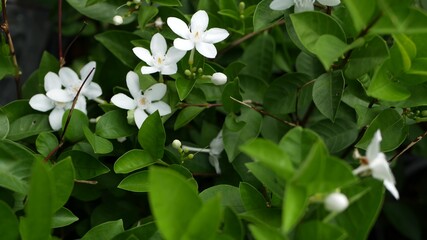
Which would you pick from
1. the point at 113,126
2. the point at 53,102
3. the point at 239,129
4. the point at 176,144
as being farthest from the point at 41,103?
the point at 239,129

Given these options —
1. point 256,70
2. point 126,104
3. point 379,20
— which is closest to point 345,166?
point 379,20

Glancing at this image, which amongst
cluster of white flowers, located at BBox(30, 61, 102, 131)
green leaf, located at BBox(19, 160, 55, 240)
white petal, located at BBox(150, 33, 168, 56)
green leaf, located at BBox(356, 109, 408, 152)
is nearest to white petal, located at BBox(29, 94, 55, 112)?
cluster of white flowers, located at BBox(30, 61, 102, 131)

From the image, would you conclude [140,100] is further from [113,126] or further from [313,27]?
[313,27]

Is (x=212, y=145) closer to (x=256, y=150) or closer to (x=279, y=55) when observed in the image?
(x=279, y=55)

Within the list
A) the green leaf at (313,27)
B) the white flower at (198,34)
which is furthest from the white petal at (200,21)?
the green leaf at (313,27)

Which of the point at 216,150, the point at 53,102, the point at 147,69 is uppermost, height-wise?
the point at 147,69

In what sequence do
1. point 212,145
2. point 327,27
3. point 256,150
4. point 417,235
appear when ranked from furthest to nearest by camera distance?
point 417,235
point 212,145
point 327,27
point 256,150

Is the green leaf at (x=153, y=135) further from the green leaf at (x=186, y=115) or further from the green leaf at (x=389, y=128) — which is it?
the green leaf at (x=389, y=128)
